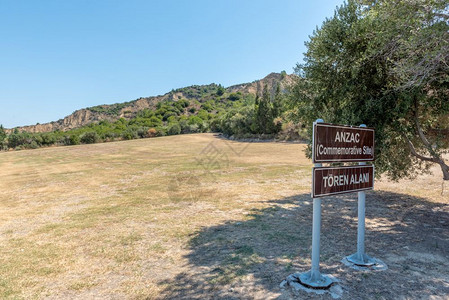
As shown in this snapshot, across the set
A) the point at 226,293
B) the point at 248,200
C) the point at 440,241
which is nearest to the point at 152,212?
the point at 248,200

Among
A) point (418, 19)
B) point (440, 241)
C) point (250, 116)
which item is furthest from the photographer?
point (250, 116)

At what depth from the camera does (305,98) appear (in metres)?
8.61

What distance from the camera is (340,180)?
14.0 feet

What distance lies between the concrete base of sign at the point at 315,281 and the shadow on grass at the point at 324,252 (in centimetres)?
29

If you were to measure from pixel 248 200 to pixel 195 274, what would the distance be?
6033mm

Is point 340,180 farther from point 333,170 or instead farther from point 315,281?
point 315,281

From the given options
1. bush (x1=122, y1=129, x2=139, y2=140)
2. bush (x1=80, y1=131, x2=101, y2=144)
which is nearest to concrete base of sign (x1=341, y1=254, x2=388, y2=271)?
bush (x1=80, y1=131, x2=101, y2=144)

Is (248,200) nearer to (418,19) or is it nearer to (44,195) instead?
(418,19)

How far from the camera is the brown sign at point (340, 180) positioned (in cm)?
391

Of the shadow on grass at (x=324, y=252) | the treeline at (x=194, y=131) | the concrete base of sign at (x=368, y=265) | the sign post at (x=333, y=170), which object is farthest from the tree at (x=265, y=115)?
the sign post at (x=333, y=170)

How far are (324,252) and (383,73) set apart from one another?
5208mm

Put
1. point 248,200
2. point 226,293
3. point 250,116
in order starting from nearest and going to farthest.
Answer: point 226,293
point 248,200
point 250,116

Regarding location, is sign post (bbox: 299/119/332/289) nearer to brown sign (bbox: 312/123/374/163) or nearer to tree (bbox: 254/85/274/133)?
brown sign (bbox: 312/123/374/163)

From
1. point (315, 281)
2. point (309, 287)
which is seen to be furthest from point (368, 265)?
point (309, 287)
